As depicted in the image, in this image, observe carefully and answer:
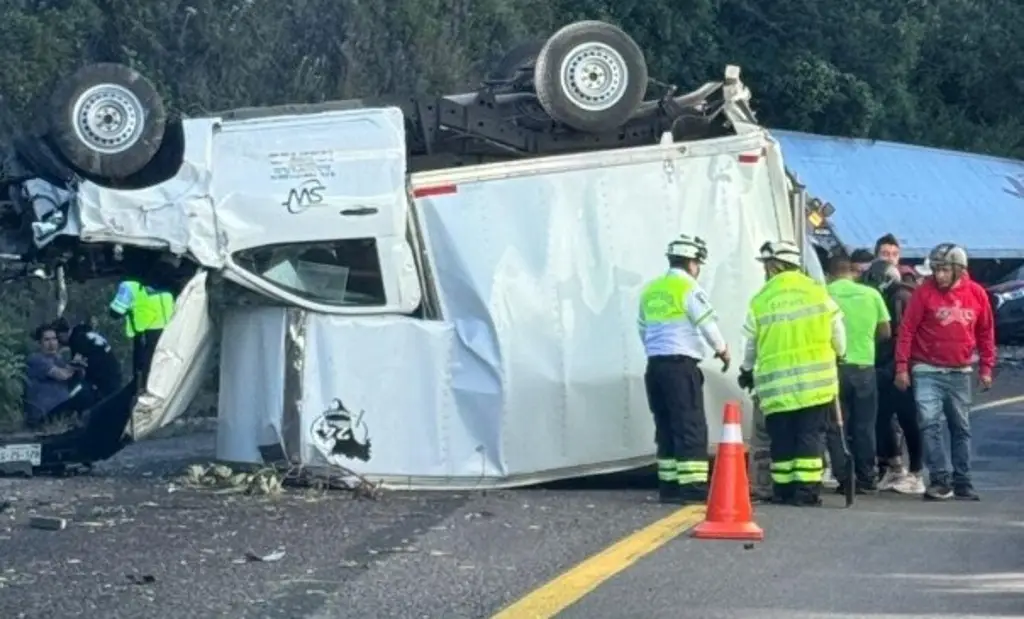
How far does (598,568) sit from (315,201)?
11.6 feet

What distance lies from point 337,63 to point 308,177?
1092 centimetres

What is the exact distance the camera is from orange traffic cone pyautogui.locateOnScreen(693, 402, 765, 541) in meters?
10.2

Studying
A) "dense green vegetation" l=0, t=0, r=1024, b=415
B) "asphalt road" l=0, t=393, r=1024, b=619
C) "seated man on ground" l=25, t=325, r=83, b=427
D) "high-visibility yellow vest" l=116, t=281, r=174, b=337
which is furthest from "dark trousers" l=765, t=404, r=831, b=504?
"dense green vegetation" l=0, t=0, r=1024, b=415

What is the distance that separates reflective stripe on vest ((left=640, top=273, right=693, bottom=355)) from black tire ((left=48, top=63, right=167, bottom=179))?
3.04 metres

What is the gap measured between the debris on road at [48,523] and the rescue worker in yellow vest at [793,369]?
406 centimetres

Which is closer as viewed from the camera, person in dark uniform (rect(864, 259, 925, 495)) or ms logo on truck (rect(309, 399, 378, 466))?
ms logo on truck (rect(309, 399, 378, 466))

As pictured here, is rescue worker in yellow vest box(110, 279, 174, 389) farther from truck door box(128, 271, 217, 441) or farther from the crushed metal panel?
the crushed metal panel

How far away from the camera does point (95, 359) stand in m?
18.0

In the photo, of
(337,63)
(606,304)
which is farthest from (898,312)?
(337,63)

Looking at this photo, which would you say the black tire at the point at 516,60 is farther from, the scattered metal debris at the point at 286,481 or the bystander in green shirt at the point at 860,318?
the scattered metal debris at the point at 286,481

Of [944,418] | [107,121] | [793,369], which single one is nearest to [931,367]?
[944,418]

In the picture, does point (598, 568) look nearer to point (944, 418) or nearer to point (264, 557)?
point (264, 557)

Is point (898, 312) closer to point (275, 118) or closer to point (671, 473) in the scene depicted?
point (671, 473)

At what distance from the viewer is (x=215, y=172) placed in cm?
1188
